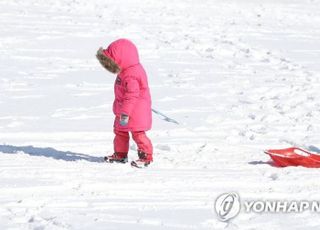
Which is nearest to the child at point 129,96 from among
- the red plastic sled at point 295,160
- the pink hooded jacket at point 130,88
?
the pink hooded jacket at point 130,88

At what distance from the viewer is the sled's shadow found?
18.7ft

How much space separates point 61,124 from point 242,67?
4573 millimetres

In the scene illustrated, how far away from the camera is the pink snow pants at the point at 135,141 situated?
5391mm

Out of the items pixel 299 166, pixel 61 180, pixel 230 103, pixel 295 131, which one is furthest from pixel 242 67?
pixel 61 180

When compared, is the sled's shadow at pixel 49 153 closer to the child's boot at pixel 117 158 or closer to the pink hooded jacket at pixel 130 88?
the child's boot at pixel 117 158

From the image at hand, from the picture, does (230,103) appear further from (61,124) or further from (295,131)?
(61,124)

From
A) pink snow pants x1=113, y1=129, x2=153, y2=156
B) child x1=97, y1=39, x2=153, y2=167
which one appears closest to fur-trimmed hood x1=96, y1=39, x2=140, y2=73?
child x1=97, y1=39, x2=153, y2=167

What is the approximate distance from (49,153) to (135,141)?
99 centimetres

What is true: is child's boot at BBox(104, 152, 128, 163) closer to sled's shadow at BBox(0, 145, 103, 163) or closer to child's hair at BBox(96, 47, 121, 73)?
sled's shadow at BBox(0, 145, 103, 163)

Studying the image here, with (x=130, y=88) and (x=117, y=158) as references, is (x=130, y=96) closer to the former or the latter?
(x=130, y=88)

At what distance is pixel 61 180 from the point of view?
15.5 ft

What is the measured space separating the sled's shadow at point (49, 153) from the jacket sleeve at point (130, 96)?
2.35 feet

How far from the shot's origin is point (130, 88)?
5188 millimetres

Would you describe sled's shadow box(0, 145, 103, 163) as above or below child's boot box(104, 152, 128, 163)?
below
